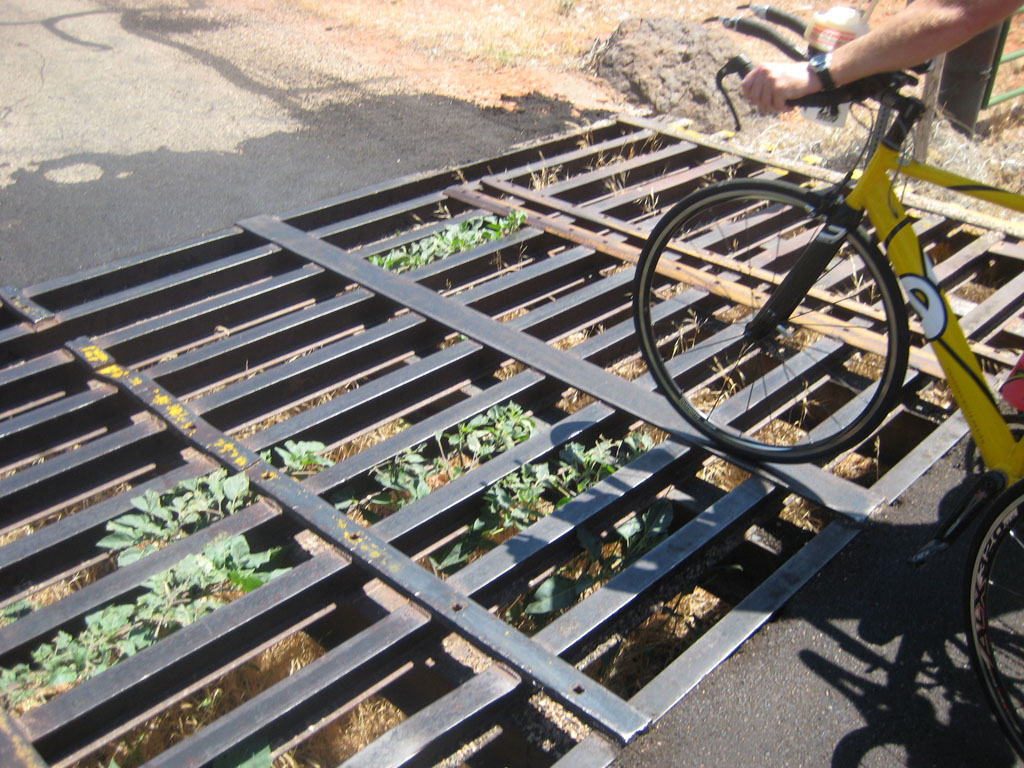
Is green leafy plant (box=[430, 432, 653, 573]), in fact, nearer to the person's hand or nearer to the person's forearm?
the person's hand

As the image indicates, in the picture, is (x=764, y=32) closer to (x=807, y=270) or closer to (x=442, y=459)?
(x=807, y=270)

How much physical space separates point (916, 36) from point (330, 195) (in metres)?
3.47

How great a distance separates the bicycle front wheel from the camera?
2811 millimetres

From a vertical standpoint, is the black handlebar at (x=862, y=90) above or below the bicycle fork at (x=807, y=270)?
above

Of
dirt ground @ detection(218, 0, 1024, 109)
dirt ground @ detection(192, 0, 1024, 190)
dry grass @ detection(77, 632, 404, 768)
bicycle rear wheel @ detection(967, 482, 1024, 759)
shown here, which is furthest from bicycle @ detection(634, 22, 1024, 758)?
dirt ground @ detection(218, 0, 1024, 109)

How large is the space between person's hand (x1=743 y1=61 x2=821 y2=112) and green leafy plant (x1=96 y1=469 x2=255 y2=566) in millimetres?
1866

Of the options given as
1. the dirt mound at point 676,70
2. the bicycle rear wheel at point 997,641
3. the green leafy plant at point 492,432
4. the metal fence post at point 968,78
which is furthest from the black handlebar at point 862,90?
the dirt mound at point 676,70

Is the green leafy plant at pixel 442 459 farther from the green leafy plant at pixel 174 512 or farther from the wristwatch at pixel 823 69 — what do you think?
the wristwatch at pixel 823 69

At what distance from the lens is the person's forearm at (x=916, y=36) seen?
2219mm

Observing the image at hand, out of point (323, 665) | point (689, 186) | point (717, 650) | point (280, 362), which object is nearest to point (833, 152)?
point (689, 186)

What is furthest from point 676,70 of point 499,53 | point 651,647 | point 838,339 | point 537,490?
point 651,647

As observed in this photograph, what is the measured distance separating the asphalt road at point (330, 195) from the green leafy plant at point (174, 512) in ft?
4.71

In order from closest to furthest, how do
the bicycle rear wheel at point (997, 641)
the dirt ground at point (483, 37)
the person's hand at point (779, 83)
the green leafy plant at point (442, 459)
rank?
the bicycle rear wheel at point (997, 641) < the person's hand at point (779, 83) < the green leafy plant at point (442, 459) < the dirt ground at point (483, 37)

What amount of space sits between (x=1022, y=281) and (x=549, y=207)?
7.10ft
